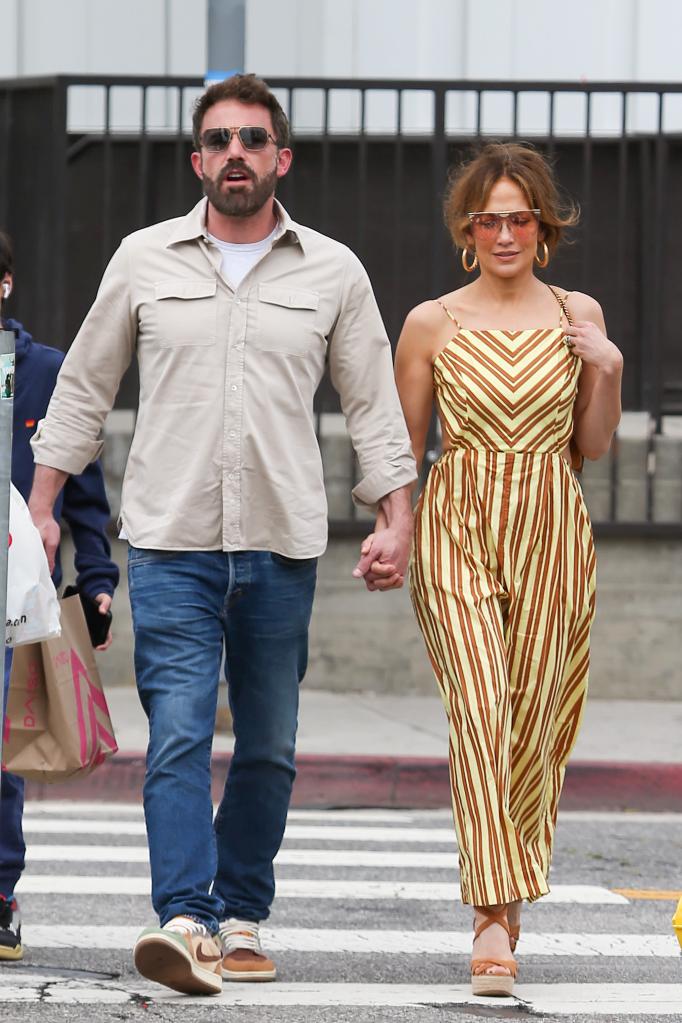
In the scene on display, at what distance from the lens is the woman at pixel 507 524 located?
15.3 feet

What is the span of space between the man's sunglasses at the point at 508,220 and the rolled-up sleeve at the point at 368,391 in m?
0.40

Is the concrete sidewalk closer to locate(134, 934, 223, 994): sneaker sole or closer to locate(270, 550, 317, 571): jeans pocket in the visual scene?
locate(270, 550, 317, 571): jeans pocket

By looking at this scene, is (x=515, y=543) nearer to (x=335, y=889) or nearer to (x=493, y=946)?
(x=493, y=946)

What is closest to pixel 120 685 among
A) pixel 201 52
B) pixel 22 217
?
pixel 22 217

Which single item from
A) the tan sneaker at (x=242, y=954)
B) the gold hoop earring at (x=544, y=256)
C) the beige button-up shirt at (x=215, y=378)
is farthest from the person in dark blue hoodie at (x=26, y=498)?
the gold hoop earring at (x=544, y=256)

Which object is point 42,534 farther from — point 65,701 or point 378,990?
point 378,990

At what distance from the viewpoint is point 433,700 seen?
9.98 metres

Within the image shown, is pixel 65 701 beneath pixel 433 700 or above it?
above

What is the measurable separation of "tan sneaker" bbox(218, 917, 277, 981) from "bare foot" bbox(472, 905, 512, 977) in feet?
1.67

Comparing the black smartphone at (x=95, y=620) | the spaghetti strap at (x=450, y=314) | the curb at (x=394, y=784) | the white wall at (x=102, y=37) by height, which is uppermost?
the white wall at (x=102, y=37)

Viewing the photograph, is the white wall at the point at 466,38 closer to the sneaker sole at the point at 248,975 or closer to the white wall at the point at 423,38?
the white wall at the point at 423,38

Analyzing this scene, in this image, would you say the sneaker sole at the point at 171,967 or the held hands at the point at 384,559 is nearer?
the sneaker sole at the point at 171,967

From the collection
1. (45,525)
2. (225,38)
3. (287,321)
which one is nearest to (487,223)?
(287,321)

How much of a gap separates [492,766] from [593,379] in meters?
0.99
